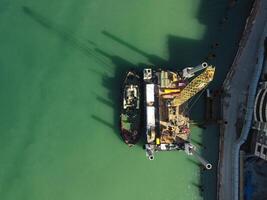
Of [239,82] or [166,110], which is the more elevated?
[239,82]

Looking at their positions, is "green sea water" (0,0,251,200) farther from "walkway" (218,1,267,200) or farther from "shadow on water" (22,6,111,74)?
"walkway" (218,1,267,200)

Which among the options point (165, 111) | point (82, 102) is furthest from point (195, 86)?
point (82, 102)

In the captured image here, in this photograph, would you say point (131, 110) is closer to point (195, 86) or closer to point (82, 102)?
point (82, 102)

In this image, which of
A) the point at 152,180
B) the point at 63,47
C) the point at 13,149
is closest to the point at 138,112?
the point at 152,180

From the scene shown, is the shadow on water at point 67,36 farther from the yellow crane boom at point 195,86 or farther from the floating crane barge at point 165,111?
the yellow crane boom at point 195,86

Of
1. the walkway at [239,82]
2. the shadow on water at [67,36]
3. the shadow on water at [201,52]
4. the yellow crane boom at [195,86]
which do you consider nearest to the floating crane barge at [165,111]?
the yellow crane boom at [195,86]

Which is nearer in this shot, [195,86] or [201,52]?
[195,86]

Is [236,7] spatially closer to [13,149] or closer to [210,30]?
[210,30]
